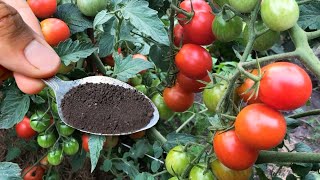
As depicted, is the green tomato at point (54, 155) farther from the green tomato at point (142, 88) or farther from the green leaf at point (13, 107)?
the green tomato at point (142, 88)

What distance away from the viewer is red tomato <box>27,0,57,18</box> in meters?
1.06

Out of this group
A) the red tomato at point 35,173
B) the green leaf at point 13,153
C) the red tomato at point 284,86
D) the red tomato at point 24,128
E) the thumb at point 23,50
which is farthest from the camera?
the green leaf at point 13,153

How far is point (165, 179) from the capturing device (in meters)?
1.14

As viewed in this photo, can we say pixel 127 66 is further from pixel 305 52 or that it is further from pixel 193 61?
pixel 305 52

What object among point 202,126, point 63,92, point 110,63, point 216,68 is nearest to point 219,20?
point 63,92

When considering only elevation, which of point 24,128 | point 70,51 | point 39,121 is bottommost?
point 24,128

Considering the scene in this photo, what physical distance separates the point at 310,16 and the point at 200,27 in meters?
0.23

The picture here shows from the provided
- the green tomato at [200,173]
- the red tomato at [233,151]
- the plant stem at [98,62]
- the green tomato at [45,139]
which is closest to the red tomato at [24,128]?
the green tomato at [45,139]

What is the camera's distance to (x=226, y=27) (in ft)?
2.87

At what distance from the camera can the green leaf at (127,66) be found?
1.08 metres

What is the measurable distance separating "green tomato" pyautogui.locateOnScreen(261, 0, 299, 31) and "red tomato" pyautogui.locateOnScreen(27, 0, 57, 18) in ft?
1.83

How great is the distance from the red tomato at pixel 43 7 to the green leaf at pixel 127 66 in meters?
0.19

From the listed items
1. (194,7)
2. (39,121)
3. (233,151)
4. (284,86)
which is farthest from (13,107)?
(284,86)

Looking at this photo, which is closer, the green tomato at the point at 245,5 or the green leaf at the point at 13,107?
the green tomato at the point at 245,5
